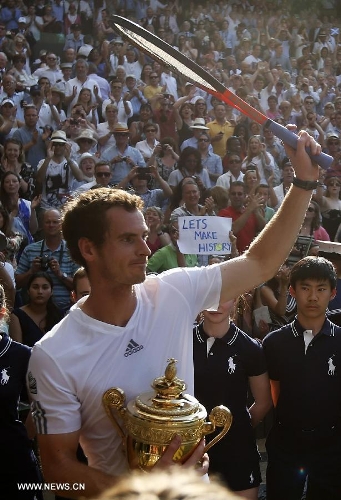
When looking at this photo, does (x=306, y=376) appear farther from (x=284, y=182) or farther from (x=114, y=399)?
(x=284, y=182)

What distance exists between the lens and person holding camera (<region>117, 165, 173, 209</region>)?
815cm

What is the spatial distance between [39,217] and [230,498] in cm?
642

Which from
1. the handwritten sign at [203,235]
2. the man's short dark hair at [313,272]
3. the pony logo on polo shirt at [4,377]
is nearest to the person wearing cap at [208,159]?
the handwritten sign at [203,235]

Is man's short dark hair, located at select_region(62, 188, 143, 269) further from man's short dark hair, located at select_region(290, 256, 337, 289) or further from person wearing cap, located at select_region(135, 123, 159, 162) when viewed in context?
person wearing cap, located at select_region(135, 123, 159, 162)

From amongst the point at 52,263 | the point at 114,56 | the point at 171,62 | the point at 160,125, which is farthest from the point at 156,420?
the point at 114,56

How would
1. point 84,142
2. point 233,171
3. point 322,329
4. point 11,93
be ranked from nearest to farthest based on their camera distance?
point 322,329
point 84,142
point 233,171
point 11,93

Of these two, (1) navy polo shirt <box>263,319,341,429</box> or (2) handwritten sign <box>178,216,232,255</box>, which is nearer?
(1) navy polo shirt <box>263,319,341,429</box>

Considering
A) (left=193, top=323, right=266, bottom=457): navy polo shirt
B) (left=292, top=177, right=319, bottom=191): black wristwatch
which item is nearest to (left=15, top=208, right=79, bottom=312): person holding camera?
(left=193, top=323, right=266, bottom=457): navy polo shirt

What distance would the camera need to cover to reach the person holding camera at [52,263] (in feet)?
19.3

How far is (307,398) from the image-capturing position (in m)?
3.45

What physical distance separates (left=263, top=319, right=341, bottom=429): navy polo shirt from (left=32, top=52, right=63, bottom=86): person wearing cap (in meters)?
8.44

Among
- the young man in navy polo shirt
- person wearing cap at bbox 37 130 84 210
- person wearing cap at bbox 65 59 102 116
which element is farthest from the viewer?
person wearing cap at bbox 65 59 102 116

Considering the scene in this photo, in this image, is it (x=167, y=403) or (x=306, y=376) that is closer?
(x=167, y=403)

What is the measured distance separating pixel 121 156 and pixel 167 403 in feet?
23.3
